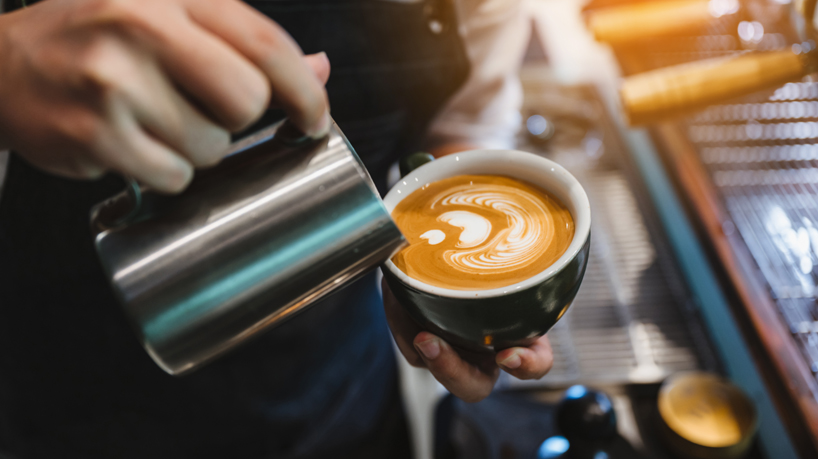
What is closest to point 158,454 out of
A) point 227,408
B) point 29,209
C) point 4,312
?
point 227,408

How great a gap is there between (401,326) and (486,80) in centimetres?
68

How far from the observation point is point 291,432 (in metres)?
1.15

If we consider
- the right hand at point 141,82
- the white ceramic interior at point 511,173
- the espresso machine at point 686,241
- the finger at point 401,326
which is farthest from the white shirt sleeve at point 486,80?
the right hand at point 141,82

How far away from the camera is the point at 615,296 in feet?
3.89

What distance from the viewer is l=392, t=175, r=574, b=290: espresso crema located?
22.0 inches

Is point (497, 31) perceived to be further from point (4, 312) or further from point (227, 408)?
point (4, 312)

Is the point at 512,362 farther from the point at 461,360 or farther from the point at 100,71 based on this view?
the point at 100,71

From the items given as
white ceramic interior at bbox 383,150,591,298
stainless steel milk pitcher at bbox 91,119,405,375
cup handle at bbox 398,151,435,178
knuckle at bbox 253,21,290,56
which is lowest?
white ceramic interior at bbox 383,150,591,298

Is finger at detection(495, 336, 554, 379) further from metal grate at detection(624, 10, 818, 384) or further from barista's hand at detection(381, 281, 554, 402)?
metal grate at detection(624, 10, 818, 384)

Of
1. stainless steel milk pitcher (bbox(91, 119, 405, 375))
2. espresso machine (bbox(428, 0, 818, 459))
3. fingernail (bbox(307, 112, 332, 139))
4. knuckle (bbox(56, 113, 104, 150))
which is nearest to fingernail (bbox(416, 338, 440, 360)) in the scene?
stainless steel milk pitcher (bbox(91, 119, 405, 375))

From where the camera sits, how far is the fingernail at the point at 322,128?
0.44 m

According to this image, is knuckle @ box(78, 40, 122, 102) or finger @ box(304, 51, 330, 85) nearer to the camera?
knuckle @ box(78, 40, 122, 102)

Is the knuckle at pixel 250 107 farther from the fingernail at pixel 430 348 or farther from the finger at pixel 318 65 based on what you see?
the fingernail at pixel 430 348

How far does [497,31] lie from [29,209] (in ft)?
3.00
